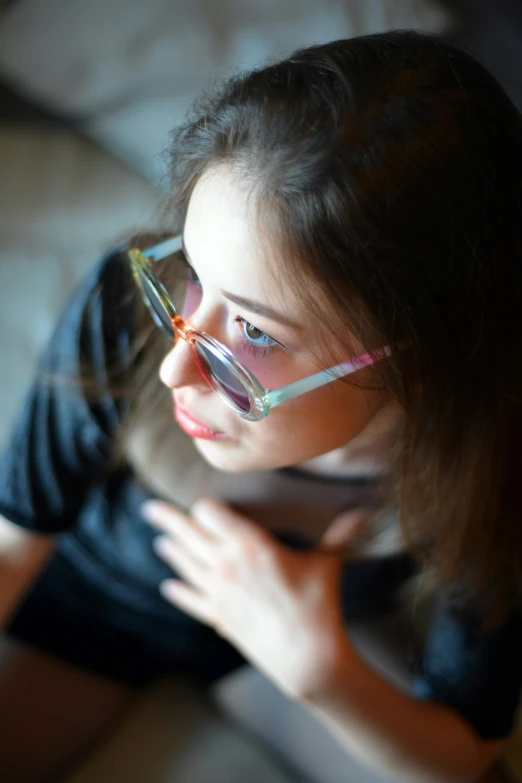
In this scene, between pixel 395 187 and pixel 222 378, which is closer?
pixel 395 187

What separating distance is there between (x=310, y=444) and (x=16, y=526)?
1.22ft

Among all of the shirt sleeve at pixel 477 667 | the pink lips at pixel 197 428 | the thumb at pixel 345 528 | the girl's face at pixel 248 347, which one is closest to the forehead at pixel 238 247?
the girl's face at pixel 248 347

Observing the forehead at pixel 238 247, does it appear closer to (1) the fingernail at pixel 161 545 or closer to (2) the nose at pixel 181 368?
(2) the nose at pixel 181 368

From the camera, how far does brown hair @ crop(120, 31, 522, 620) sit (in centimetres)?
44

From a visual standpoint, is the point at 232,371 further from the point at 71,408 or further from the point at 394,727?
the point at 394,727

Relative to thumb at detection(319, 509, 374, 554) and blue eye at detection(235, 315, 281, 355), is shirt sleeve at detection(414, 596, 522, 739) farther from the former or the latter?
blue eye at detection(235, 315, 281, 355)

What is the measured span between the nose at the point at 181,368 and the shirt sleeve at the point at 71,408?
0.16 metres

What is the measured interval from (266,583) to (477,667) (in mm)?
262

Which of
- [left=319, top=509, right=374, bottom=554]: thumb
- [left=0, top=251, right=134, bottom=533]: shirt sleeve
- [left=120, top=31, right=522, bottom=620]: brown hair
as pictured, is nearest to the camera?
[left=120, top=31, right=522, bottom=620]: brown hair

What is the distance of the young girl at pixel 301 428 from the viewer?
457mm

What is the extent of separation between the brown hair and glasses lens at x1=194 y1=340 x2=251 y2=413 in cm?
9

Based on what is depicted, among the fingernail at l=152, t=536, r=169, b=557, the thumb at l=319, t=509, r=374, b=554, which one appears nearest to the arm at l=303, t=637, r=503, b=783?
the thumb at l=319, t=509, r=374, b=554

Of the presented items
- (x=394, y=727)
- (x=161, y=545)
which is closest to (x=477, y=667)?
(x=394, y=727)

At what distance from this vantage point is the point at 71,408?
2.36 feet
